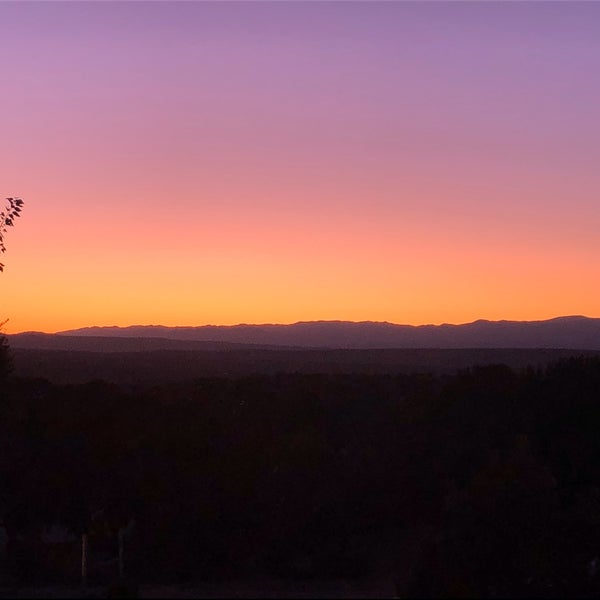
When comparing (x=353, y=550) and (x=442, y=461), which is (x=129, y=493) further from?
(x=442, y=461)

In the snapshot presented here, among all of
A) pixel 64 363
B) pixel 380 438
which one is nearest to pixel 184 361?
pixel 64 363

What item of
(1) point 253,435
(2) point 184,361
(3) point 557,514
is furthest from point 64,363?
(3) point 557,514

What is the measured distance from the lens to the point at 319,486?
24.3 metres

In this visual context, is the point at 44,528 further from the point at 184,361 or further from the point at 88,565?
the point at 184,361

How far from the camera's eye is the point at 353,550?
22.7 m

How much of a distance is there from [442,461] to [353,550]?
361cm

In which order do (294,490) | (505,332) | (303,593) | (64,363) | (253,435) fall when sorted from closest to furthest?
(303,593), (294,490), (253,435), (64,363), (505,332)

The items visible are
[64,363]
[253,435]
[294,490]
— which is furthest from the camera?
[64,363]

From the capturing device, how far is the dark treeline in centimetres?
2002

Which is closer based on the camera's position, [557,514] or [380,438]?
[557,514]

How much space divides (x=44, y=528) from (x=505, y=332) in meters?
167

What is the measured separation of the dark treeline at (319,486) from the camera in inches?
788

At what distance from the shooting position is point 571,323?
186 m

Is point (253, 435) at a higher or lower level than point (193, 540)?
higher
